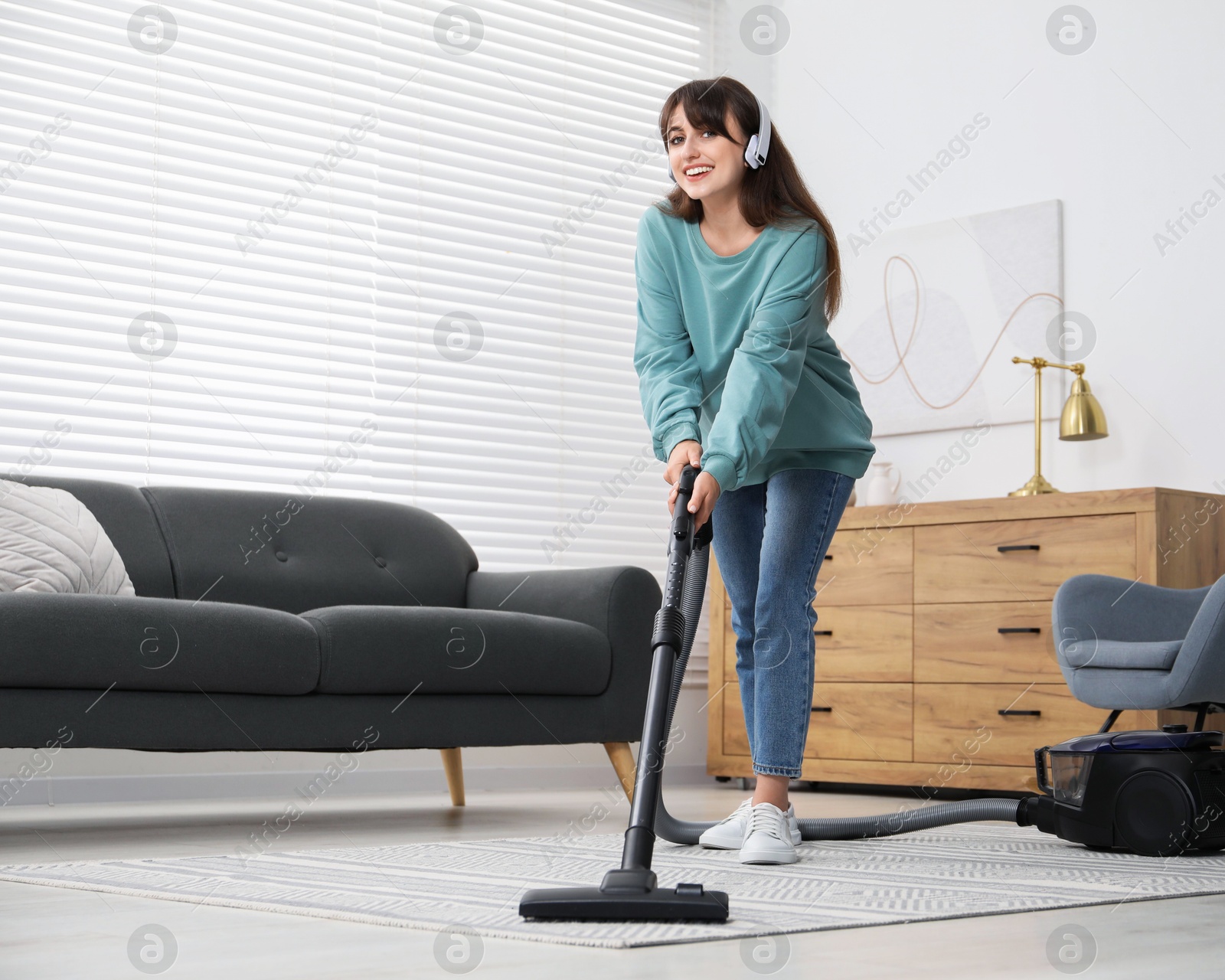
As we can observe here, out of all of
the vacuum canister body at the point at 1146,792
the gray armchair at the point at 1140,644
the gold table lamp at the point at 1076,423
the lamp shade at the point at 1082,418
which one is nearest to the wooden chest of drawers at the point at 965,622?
the gray armchair at the point at 1140,644

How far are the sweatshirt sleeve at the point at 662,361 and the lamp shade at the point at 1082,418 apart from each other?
2.01 m

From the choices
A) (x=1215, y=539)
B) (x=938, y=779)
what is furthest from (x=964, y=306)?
(x=938, y=779)

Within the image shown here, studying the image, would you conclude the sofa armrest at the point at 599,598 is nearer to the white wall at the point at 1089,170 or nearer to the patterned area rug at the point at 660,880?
the patterned area rug at the point at 660,880

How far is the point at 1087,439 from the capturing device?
3.96 meters

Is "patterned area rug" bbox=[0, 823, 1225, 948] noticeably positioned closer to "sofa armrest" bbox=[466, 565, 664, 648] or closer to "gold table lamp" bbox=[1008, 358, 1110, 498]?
"sofa armrest" bbox=[466, 565, 664, 648]

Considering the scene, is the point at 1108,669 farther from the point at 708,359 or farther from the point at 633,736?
the point at 708,359

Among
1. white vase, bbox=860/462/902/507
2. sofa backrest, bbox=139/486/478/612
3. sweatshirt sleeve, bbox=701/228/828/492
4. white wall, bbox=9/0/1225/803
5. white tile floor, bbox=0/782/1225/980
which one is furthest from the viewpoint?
white vase, bbox=860/462/902/507

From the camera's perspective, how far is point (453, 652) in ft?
9.43

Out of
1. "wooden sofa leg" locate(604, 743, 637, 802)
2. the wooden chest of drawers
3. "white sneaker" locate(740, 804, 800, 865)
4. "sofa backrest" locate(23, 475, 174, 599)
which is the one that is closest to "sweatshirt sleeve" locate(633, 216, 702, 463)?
"white sneaker" locate(740, 804, 800, 865)

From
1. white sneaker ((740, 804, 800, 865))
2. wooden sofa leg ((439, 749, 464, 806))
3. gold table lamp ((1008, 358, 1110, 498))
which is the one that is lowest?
wooden sofa leg ((439, 749, 464, 806))

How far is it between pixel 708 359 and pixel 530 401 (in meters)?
2.31

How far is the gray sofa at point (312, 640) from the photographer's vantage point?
2467 mm

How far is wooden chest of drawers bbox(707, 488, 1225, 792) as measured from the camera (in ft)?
11.5

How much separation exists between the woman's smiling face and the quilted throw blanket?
1.51m
